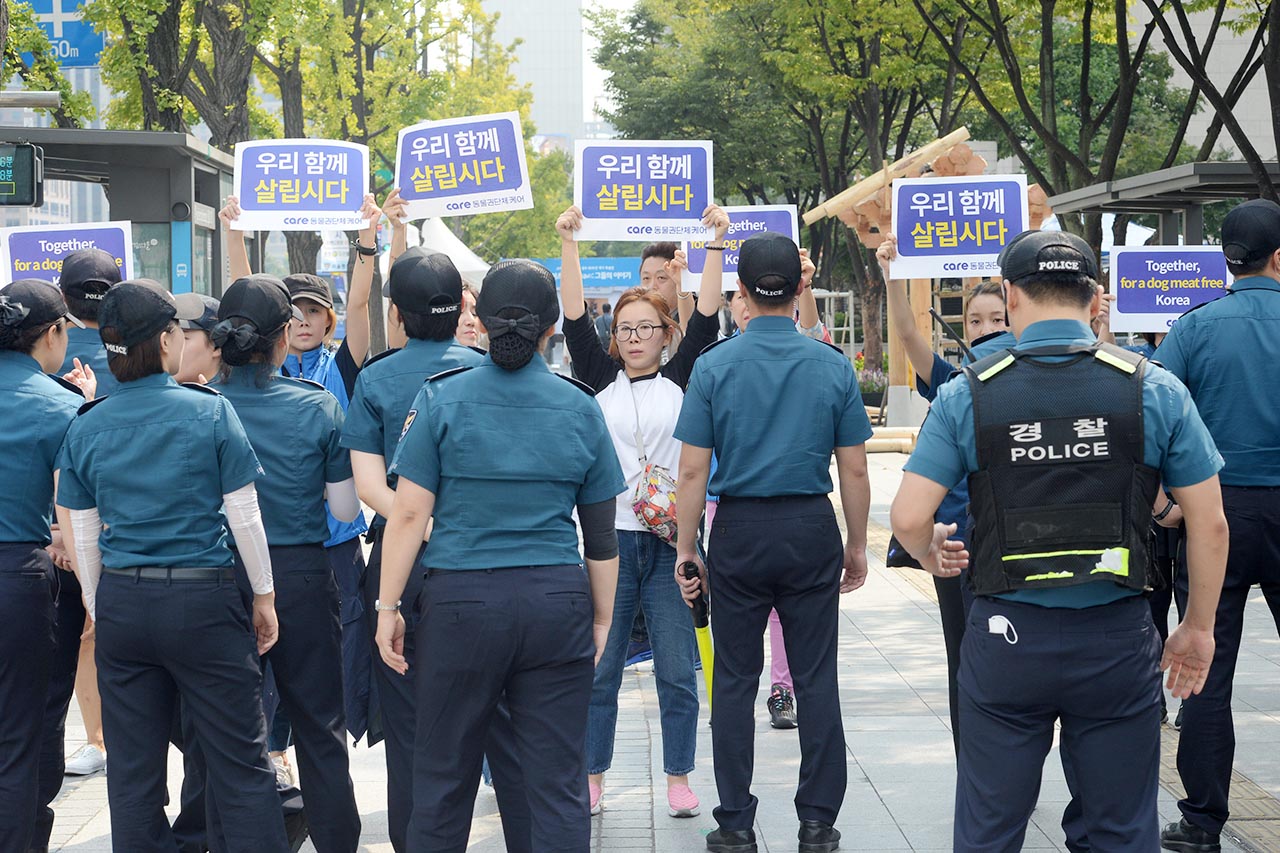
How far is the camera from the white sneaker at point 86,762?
6.08 meters

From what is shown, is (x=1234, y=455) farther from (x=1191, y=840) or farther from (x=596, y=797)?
(x=596, y=797)

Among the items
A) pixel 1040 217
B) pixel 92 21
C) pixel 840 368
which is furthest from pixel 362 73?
pixel 840 368

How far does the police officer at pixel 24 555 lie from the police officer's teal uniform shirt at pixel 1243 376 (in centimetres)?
365

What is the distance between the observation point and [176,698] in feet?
14.2

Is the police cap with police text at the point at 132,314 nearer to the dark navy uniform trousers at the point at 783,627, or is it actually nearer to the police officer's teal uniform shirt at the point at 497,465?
the police officer's teal uniform shirt at the point at 497,465

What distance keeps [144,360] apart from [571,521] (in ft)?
4.28

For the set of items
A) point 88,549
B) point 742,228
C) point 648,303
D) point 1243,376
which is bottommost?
point 88,549

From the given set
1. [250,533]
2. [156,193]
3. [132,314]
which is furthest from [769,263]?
[156,193]

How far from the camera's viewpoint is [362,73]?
90.0 feet

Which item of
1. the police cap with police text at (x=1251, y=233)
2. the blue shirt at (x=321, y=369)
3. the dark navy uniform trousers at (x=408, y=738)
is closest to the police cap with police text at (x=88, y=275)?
the blue shirt at (x=321, y=369)

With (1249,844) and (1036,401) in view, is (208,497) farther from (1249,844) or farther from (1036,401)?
(1249,844)

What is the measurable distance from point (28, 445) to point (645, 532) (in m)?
2.12

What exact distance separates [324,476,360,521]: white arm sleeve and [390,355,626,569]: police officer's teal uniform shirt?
0.62 m

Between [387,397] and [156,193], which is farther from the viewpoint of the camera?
[156,193]
